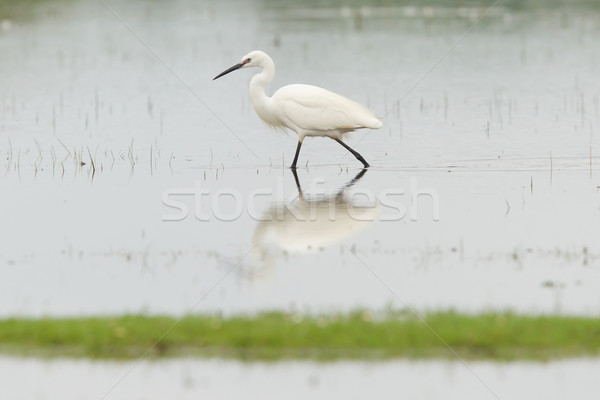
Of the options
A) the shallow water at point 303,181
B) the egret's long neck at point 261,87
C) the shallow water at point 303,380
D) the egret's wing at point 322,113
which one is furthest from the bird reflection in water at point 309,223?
the shallow water at point 303,380

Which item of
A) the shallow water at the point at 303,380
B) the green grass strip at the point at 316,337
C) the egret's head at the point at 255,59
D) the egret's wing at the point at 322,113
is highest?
the egret's head at the point at 255,59

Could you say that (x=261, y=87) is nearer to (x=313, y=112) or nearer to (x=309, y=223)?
(x=313, y=112)

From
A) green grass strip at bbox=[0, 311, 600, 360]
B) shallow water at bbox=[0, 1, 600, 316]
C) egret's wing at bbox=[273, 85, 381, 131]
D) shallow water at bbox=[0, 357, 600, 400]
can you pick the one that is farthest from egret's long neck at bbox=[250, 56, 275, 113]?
shallow water at bbox=[0, 357, 600, 400]

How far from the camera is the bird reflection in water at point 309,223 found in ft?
39.5

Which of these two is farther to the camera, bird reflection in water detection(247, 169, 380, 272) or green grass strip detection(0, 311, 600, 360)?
bird reflection in water detection(247, 169, 380, 272)

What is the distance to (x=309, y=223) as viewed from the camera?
13297mm

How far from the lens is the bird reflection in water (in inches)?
474

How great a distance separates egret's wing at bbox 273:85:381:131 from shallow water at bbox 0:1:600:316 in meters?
0.76

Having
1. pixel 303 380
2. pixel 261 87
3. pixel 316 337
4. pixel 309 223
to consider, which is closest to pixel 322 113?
pixel 261 87

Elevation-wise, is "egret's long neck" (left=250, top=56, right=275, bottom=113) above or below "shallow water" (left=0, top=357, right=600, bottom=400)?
above

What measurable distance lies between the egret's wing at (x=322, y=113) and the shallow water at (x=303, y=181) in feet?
2.49

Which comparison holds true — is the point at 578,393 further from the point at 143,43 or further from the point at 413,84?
the point at 143,43

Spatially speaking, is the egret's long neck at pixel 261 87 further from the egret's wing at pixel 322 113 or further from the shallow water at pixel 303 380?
the shallow water at pixel 303 380

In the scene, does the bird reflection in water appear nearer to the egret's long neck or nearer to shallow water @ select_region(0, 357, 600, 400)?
the egret's long neck
